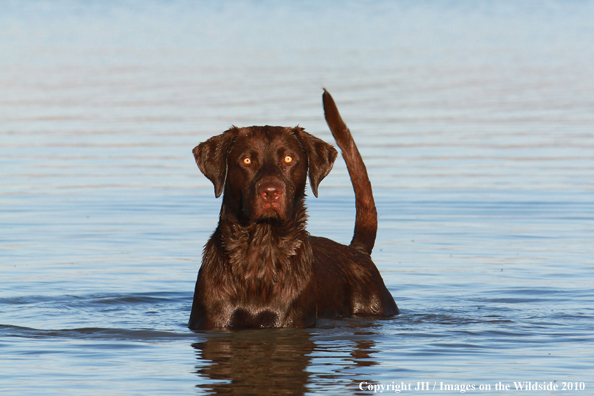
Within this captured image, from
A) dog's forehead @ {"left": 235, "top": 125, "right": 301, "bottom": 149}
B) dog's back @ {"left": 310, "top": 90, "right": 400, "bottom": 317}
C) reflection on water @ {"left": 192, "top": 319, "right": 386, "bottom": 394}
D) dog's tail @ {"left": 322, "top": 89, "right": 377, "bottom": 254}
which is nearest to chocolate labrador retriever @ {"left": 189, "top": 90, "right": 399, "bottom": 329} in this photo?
dog's forehead @ {"left": 235, "top": 125, "right": 301, "bottom": 149}

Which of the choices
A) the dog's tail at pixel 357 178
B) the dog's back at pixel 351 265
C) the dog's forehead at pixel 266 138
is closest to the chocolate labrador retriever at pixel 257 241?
the dog's forehead at pixel 266 138

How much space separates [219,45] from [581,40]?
13077 mm

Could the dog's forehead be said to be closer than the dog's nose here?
No

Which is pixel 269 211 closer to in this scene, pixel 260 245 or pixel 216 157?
pixel 260 245

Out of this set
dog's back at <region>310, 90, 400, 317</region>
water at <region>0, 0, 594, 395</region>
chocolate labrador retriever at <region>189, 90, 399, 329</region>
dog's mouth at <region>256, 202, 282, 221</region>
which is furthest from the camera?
dog's back at <region>310, 90, 400, 317</region>

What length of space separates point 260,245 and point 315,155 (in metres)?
0.71

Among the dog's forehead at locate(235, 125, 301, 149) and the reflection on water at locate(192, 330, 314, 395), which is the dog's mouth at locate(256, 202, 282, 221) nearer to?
the dog's forehead at locate(235, 125, 301, 149)

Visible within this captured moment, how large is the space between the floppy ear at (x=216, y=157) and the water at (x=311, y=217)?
1036mm

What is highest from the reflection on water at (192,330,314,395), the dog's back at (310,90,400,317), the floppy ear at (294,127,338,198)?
the floppy ear at (294,127,338,198)

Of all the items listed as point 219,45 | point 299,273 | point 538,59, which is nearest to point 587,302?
point 299,273

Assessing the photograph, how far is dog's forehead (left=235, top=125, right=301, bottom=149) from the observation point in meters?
7.25

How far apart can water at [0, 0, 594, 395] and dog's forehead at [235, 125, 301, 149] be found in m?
1.24

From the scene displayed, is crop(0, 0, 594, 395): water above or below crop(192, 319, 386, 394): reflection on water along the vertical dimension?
above

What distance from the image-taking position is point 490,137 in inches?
708
